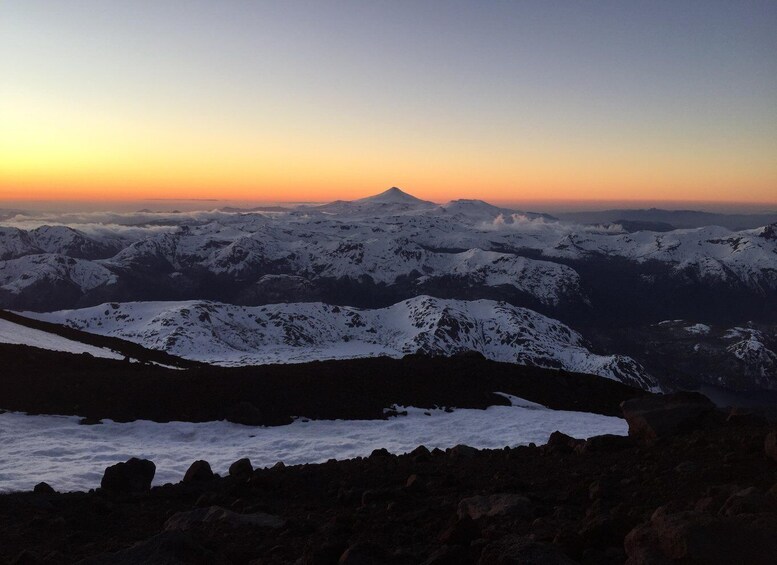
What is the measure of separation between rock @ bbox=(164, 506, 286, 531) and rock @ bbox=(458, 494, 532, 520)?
3382mm

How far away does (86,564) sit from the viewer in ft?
23.3

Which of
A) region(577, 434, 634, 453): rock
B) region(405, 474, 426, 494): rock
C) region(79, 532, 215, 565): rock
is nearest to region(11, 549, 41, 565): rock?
region(79, 532, 215, 565): rock

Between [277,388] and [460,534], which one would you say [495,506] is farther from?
[277,388]

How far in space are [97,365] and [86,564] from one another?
26573 millimetres

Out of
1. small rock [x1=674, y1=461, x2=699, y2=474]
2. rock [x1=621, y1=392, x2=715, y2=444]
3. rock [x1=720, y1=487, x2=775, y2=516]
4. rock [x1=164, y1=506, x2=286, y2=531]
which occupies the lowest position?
rock [x1=164, y1=506, x2=286, y2=531]

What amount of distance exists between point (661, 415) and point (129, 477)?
47.3ft

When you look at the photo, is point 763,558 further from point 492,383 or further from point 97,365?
point 97,365

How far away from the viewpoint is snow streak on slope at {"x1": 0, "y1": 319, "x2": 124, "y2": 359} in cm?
3962

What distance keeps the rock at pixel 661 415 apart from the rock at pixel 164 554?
36.9 feet

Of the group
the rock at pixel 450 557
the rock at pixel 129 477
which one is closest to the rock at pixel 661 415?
the rock at pixel 450 557

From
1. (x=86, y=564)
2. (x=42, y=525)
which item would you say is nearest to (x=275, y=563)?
(x=86, y=564)

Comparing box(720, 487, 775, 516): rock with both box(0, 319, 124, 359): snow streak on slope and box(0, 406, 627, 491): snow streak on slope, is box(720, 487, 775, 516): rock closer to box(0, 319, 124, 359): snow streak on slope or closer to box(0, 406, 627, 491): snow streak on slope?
box(0, 406, 627, 491): snow streak on slope

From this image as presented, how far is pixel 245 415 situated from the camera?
75.5 ft

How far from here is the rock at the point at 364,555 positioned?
6.95 metres
